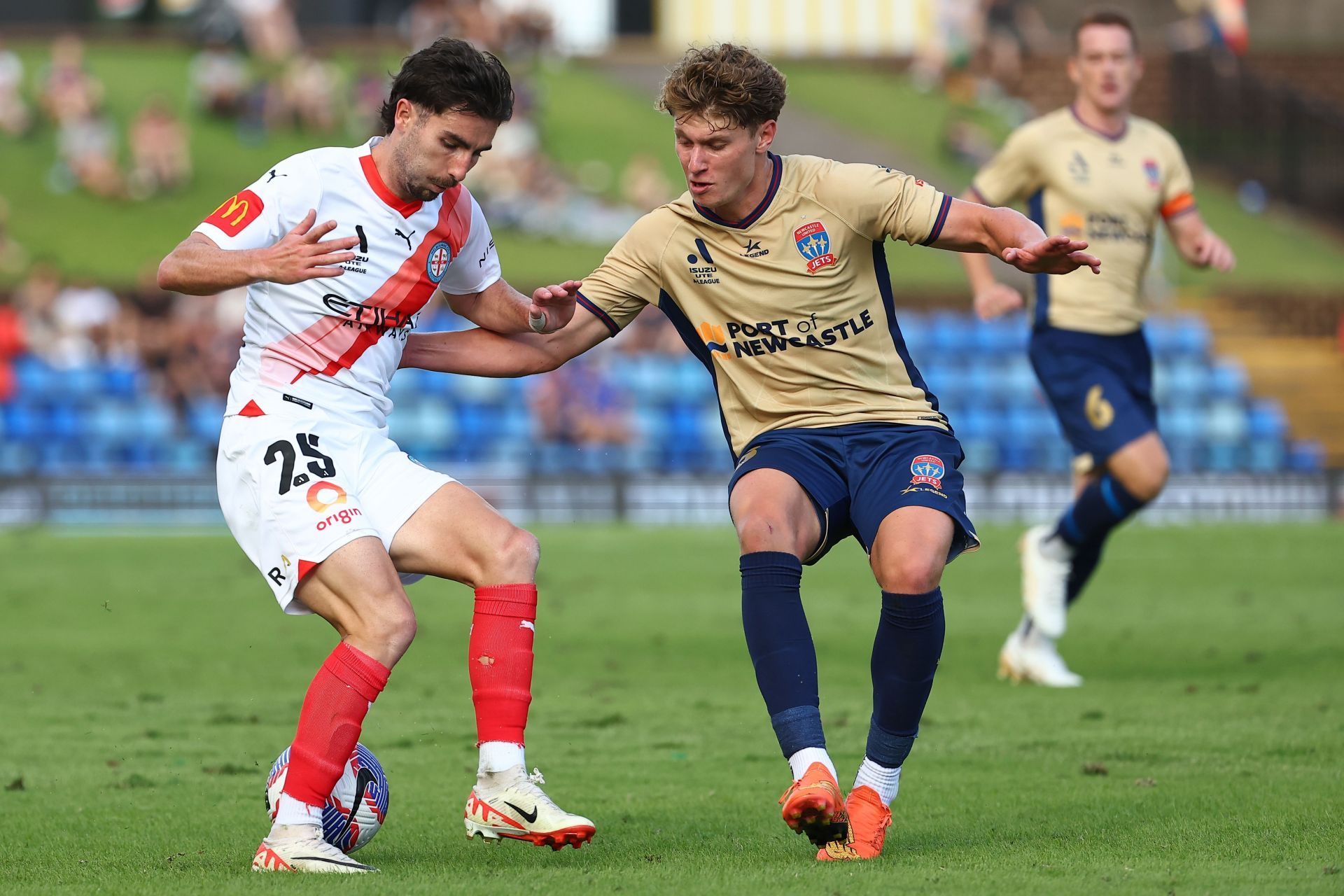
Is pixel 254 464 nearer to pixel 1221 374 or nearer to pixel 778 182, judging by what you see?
pixel 778 182

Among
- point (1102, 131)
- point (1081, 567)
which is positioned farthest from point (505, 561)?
Answer: point (1102, 131)

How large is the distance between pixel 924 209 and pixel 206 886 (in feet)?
8.87

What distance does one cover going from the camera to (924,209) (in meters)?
5.11

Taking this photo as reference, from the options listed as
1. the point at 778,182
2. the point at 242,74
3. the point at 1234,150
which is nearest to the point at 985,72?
the point at 1234,150

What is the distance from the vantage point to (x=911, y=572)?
486 centimetres

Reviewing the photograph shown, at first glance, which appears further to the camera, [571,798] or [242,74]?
[242,74]

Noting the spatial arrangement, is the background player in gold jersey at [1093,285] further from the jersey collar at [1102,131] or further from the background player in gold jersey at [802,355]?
the background player in gold jersey at [802,355]

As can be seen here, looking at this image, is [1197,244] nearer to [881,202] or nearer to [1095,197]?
[1095,197]

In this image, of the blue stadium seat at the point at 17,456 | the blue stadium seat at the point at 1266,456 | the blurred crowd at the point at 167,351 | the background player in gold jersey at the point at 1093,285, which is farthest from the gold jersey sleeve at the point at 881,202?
the blue stadium seat at the point at 1266,456

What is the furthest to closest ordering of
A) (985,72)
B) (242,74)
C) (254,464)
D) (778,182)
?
(985,72), (242,74), (778,182), (254,464)

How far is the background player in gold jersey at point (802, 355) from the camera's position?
4.90 meters

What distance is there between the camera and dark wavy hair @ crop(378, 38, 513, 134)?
485cm

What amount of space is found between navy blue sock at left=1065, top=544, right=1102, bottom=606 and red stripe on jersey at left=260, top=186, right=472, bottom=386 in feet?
14.7

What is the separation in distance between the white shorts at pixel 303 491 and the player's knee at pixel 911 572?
51.3 inches
